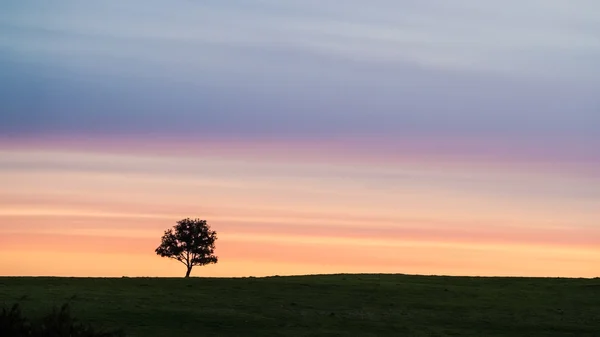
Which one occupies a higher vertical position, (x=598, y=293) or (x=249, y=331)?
(x=598, y=293)

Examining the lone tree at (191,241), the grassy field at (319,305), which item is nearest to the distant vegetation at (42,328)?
the grassy field at (319,305)

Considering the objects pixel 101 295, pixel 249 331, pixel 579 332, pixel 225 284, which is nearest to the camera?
A: pixel 249 331

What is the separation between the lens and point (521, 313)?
6322 cm

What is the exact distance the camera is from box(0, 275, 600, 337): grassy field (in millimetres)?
54875

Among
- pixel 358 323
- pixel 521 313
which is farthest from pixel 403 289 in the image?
pixel 358 323

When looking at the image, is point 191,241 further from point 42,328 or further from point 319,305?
point 42,328

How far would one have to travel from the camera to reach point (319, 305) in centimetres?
6278

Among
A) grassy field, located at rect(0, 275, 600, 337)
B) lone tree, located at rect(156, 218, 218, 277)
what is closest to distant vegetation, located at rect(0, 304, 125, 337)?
grassy field, located at rect(0, 275, 600, 337)

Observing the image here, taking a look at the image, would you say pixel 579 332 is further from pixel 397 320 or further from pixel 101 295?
pixel 101 295

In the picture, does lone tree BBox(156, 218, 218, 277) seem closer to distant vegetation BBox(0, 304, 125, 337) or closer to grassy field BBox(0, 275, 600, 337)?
grassy field BBox(0, 275, 600, 337)

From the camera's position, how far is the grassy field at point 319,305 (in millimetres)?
54875

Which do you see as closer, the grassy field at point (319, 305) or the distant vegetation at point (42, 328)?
the distant vegetation at point (42, 328)

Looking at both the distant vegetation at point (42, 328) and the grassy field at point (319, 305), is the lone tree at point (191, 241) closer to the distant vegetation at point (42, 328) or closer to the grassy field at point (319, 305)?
the grassy field at point (319, 305)

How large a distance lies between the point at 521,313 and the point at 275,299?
16878 mm
